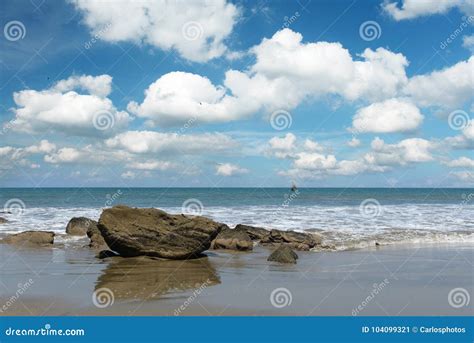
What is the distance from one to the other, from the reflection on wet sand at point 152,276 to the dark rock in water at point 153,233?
0.37m

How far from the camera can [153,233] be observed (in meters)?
16.3

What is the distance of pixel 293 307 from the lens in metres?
9.69

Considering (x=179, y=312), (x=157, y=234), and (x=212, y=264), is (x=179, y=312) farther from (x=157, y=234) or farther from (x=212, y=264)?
(x=157, y=234)

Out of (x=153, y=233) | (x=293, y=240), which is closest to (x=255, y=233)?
(x=293, y=240)

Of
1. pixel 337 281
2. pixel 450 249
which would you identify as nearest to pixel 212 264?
pixel 337 281

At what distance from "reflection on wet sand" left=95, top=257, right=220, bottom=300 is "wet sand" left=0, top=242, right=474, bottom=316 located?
27 millimetres

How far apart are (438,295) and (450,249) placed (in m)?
9.24

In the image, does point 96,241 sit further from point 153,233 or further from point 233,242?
point 233,242

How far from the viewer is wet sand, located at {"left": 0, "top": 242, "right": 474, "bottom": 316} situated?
9.59 metres

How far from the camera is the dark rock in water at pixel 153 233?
16.1 meters

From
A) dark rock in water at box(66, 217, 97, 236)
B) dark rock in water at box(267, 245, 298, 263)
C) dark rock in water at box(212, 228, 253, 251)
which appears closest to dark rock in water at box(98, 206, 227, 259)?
dark rock in water at box(212, 228, 253, 251)

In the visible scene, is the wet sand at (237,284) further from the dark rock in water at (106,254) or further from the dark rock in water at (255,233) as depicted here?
the dark rock in water at (255,233)

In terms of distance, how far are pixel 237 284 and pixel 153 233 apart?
542 cm

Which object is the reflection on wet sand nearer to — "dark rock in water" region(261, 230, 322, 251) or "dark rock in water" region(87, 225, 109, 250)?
"dark rock in water" region(87, 225, 109, 250)
